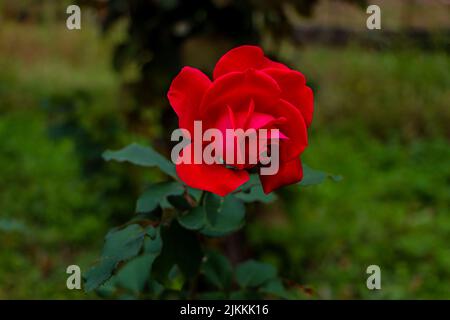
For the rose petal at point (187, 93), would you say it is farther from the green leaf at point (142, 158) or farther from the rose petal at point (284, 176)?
the green leaf at point (142, 158)

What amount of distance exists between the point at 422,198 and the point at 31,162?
2.13m

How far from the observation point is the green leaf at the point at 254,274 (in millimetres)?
1284

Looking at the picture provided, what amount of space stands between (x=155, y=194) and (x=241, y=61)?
1.01 feet

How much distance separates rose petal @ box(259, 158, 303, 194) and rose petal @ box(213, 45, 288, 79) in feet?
0.45

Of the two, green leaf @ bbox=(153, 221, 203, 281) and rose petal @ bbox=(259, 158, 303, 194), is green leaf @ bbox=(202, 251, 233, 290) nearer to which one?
green leaf @ bbox=(153, 221, 203, 281)

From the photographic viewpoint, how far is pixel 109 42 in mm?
6871

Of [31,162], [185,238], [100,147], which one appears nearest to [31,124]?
[31,162]

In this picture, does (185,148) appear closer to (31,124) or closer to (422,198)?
(422,198)

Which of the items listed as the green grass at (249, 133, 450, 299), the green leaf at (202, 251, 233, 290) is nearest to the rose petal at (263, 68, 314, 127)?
the green leaf at (202, 251, 233, 290)

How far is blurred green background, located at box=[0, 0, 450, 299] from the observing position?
7.57 feet

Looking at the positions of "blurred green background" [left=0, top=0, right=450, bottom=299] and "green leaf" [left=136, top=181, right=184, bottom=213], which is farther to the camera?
"blurred green background" [left=0, top=0, right=450, bottom=299]

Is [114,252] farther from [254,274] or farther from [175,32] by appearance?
[175,32]

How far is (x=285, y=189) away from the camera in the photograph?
239 centimetres

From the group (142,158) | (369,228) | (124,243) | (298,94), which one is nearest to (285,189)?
(369,228)
